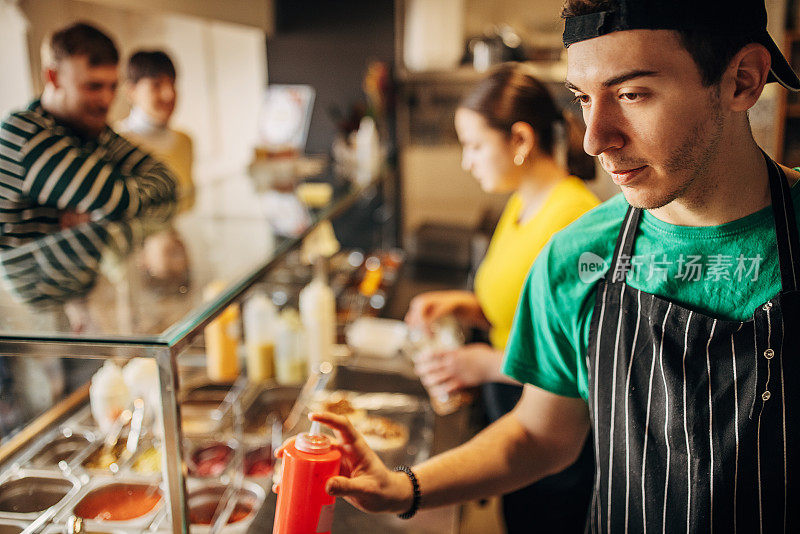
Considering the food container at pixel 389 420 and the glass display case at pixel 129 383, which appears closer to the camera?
the glass display case at pixel 129 383

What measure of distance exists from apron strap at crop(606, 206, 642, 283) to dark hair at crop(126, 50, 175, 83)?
1.73m

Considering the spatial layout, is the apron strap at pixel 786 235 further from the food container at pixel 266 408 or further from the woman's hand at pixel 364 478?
the food container at pixel 266 408

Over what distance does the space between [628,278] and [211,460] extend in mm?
1132

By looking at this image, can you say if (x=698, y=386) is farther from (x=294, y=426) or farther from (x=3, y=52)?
(x=3, y=52)

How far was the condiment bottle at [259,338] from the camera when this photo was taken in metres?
2.04

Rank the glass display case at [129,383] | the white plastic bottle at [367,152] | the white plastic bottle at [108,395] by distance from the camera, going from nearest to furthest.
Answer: the glass display case at [129,383], the white plastic bottle at [108,395], the white plastic bottle at [367,152]

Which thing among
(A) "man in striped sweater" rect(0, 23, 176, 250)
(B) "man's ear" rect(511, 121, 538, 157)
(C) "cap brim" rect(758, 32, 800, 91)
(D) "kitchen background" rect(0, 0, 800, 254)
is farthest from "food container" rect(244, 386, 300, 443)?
(D) "kitchen background" rect(0, 0, 800, 254)

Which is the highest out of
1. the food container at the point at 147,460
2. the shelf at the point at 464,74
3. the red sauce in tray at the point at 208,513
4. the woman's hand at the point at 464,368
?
the shelf at the point at 464,74

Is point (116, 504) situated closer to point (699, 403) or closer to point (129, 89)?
point (699, 403)

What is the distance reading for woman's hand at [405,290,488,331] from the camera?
2.31 metres

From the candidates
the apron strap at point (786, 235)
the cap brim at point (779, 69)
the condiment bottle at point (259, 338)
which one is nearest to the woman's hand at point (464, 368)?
the condiment bottle at point (259, 338)

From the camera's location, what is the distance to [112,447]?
1508 mm

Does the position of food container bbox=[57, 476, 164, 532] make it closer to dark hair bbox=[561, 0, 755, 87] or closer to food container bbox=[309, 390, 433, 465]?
food container bbox=[309, 390, 433, 465]

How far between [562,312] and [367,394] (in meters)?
1.15
